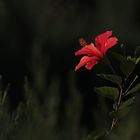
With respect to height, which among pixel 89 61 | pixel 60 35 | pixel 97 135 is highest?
pixel 60 35

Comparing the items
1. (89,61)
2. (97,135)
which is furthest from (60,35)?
(97,135)

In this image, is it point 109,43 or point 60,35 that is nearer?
point 109,43

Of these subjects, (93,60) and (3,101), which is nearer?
(93,60)

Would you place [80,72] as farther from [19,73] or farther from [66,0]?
[66,0]

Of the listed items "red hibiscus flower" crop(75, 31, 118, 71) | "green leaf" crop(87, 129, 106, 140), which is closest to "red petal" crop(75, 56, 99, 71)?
"red hibiscus flower" crop(75, 31, 118, 71)

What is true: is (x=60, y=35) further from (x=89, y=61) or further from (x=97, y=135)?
(x=97, y=135)

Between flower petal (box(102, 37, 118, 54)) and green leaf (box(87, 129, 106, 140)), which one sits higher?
flower petal (box(102, 37, 118, 54))

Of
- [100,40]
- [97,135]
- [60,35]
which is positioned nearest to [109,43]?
[100,40]

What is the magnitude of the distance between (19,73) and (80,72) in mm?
515

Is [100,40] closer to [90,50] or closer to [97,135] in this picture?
[90,50]

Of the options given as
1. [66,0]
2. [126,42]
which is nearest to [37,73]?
[126,42]

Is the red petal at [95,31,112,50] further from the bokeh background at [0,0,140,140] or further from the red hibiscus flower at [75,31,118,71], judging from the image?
the bokeh background at [0,0,140,140]

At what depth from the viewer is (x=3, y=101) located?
5.89 ft

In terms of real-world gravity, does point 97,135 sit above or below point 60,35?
→ below
